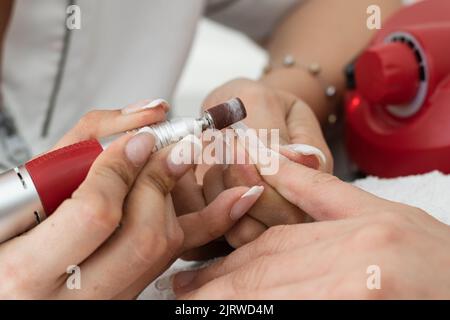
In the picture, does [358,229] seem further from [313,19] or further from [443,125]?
[313,19]

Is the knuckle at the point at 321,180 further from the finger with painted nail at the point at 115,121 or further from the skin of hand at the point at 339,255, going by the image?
the finger with painted nail at the point at 115,121

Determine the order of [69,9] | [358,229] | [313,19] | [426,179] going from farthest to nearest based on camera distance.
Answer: [313,19] < [69,9] < [426,179] < [358,229]

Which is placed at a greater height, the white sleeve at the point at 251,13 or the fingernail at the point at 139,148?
the white sleeve at the point at 251,13

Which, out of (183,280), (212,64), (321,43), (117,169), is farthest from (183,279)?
(212,64)

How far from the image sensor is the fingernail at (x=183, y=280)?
365 millimetres

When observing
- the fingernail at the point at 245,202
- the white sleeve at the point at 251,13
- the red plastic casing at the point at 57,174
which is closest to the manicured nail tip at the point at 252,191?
the fingernail at the point at 245,202

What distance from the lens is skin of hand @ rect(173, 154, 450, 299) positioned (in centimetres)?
27

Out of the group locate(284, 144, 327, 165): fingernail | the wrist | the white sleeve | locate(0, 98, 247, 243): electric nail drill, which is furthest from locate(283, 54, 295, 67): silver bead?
locate(0, 98, 247, 243): electric nail drill

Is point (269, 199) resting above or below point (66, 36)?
below

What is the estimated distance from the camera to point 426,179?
17.1 inches

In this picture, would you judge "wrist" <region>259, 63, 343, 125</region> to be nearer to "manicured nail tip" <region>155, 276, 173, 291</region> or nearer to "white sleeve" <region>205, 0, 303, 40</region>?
"white sleeve" <region>205, 0, 303, 40</region>

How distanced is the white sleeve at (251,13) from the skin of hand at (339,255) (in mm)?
417

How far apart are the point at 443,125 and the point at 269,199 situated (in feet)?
0.56

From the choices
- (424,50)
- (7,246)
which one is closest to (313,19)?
(424,50)
